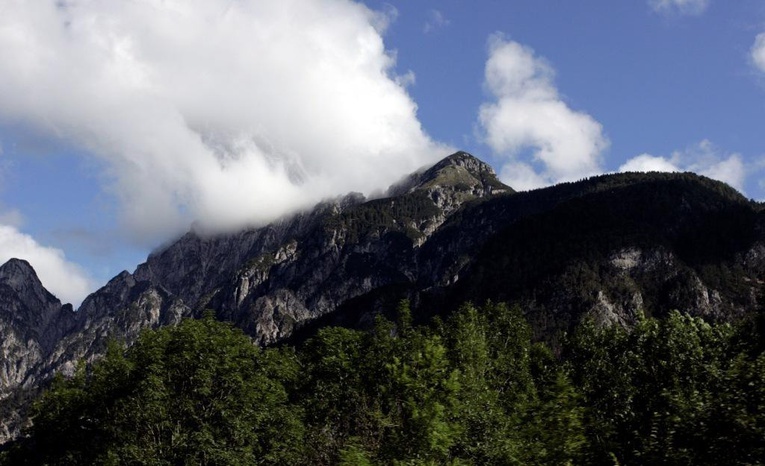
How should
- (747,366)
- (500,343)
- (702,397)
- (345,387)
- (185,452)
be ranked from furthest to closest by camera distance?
1. (500,343)
2. (345,387)
3. (185,452)
4. (702,397)
5. (747,366)

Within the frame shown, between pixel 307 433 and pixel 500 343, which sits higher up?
pixel 500 343

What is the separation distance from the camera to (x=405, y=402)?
3259 cm

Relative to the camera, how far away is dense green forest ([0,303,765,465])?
75.0ft

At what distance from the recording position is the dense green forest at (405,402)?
22.9 meters

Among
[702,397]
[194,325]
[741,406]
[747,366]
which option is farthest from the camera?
[194,325]

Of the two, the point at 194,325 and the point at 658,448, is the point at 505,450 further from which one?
the point at 194,325

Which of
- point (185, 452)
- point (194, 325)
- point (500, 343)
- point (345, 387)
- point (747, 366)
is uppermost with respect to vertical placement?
point (500, 343)

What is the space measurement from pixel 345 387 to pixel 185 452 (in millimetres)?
16862

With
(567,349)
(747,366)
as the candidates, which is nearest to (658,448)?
(747,366)

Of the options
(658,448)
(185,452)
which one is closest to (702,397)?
(658,448)

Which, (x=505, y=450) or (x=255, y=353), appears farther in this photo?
(x=255, y=353)

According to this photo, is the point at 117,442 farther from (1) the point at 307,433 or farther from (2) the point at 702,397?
(2) the point at 702,397

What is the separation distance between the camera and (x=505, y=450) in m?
25.8

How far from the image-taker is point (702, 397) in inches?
963
